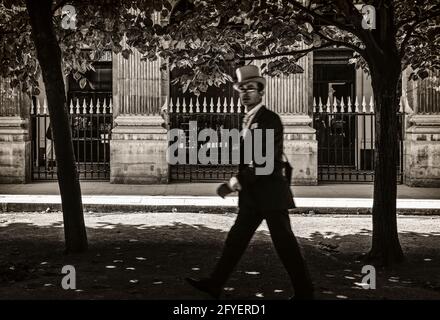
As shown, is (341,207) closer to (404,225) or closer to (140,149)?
(404,225)

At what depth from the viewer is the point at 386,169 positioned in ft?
26.1

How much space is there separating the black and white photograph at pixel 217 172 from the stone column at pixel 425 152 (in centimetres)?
3

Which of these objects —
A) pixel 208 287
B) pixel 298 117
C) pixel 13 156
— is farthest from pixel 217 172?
pixel 208 287

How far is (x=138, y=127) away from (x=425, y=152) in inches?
282

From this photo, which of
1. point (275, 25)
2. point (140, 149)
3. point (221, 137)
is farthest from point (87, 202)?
point (275, 25)

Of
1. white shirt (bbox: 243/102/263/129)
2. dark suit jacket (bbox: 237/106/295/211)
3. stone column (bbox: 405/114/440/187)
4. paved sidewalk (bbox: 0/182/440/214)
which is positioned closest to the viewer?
dark suit jacket (bbox: 237/106/295/211)

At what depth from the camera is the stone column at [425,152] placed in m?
16.1

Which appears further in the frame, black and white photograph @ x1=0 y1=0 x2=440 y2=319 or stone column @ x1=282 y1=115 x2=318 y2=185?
stone column @ x1=282 y1=115 x2=318 y2=185

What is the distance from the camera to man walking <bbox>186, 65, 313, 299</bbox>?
5.46 m

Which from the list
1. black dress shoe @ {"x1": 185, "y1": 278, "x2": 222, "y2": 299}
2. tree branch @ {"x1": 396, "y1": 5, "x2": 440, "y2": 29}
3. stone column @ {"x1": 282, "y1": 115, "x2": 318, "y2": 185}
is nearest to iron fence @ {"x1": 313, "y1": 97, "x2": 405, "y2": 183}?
stone column @ {"x1": 282, "y1": 115, "x2": 318, "y2": 185}

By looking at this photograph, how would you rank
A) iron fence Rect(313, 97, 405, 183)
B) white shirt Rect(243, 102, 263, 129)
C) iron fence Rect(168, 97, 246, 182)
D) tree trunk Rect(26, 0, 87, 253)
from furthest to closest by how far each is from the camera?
1. iron fence Rect(313, 97, 405, 183)
2. iron fence Rect(168, 97, 246, 182)
3. tree trunk Rect(26, 0, 87, 253)
4. white shirt Rect(243, 102, 263, 129)

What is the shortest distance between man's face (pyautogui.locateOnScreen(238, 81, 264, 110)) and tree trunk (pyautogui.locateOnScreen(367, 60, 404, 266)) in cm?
284

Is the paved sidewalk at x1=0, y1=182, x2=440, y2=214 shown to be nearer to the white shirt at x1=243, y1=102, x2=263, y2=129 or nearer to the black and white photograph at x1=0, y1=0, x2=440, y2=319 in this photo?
the black and white photograph at x1=0, y1=0, x2=440, y2=319

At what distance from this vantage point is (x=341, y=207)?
1250 cm
